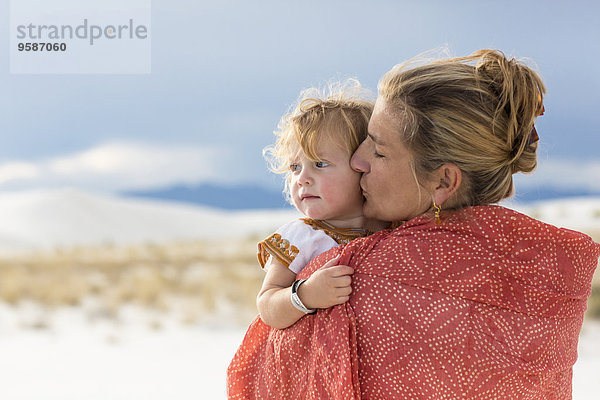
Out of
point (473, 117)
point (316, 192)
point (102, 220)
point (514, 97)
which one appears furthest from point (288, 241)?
point (102, 220)

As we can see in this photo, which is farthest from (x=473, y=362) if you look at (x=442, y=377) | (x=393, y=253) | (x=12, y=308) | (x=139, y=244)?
(x=139, y=244)

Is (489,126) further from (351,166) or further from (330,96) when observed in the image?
(330,96)

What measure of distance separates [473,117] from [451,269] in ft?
1.25

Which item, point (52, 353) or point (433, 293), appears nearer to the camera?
point (433, 293)

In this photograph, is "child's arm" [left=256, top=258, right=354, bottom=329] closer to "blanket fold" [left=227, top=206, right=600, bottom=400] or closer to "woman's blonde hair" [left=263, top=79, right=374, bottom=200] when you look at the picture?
"blanket fold" [left=227, top=206, right=600, bottom=400]

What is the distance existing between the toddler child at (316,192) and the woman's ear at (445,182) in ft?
0.85

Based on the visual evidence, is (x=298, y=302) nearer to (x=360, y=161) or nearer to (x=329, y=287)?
(x=329, y=287)

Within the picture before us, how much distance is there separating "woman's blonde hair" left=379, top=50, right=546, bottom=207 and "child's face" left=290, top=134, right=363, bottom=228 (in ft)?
0.74

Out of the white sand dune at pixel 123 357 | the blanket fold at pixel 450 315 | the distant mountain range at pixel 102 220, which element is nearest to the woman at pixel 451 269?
the blanket fold at pixel 450 315

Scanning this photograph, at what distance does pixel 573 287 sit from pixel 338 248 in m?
0.62

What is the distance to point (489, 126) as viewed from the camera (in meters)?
1.78

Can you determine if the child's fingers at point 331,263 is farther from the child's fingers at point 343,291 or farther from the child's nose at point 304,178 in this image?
the child's nose at point 304,178

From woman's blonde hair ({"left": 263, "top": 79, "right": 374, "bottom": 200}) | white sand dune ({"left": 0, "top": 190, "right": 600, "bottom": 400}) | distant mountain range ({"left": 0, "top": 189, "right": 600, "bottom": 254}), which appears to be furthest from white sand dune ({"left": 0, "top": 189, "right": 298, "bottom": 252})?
woman's blonde hair ({"left": 263, "top": 79, "right": 374, "bottom": 200})

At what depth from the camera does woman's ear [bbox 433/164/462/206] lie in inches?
71.8
